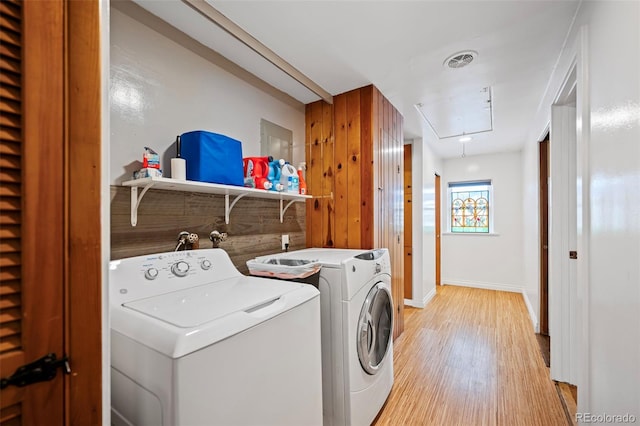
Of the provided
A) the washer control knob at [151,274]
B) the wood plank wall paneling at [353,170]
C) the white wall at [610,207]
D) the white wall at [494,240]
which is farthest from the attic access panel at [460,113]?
the washer control knob at [151,274]

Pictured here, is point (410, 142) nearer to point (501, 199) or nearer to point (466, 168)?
point (466, 168)

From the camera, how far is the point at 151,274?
3.89ft

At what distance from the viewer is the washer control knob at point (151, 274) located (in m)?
1.17

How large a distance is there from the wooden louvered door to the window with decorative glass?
17.8 ft

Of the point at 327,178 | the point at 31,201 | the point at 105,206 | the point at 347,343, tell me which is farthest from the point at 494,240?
the point at 31,201

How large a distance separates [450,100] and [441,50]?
2.85 ft

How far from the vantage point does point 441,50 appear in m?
1.84

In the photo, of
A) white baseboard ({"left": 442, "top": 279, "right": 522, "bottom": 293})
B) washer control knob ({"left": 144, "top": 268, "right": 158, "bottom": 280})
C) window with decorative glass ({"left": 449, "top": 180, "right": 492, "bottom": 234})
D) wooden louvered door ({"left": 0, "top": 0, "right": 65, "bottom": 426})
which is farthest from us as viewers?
window with decorative glass ({"left": 449, "top": 180, "right": 492, "bottom": 234})

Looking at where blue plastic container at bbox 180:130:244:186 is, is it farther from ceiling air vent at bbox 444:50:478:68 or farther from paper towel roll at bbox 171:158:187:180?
ceiling air vent at bbox 444:50:478:68

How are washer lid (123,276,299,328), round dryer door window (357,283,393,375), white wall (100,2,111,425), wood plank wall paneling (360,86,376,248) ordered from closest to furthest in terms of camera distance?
1. white wall (100,2,111,425)
2. washer lid (123,276,299,328)
3. round dryer door window (357,283,393,375)
4. wood plank wall paneling (360,86,376,248)

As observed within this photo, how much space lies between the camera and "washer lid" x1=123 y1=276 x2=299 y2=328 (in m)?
0.87

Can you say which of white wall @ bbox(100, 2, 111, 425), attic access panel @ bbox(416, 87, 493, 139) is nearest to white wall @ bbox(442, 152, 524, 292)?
attic access panel @ bbox(416, 87, 493, 139)

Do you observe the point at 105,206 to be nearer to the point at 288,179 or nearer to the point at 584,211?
the point at 288,179

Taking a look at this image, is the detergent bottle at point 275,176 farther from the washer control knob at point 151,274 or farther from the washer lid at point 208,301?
the washer control knob at point 151,274
